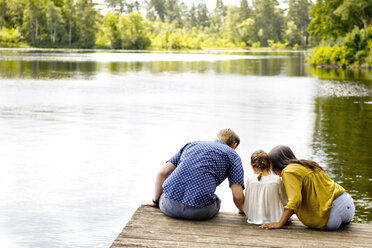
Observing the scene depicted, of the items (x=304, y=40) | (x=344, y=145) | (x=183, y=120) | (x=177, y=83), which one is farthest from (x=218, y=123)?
(x=304, y=40)

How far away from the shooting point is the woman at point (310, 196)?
4875mm

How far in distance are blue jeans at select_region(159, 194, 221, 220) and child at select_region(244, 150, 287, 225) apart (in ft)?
1.14

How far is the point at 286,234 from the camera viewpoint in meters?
4.77

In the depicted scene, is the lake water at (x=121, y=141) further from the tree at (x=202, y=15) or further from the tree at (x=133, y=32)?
the tree at (x=202, y=15)

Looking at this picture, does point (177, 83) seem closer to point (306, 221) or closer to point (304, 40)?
point (306, 221)

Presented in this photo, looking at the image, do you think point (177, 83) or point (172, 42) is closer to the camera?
point (177, 83)

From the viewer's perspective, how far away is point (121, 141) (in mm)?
12539

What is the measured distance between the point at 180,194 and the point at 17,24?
128m

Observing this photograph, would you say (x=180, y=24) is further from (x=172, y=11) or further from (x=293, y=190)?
(x=293, y=190)

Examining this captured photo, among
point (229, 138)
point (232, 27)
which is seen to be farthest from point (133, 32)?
point (229, 138)

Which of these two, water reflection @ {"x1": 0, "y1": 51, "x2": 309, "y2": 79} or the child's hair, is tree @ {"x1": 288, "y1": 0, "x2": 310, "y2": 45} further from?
the child's hair

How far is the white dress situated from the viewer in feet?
16.6

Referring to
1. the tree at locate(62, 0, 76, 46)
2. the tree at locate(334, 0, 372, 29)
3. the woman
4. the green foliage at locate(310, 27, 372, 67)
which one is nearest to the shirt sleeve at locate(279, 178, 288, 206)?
the woman

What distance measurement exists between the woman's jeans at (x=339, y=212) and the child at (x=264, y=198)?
0.44m
